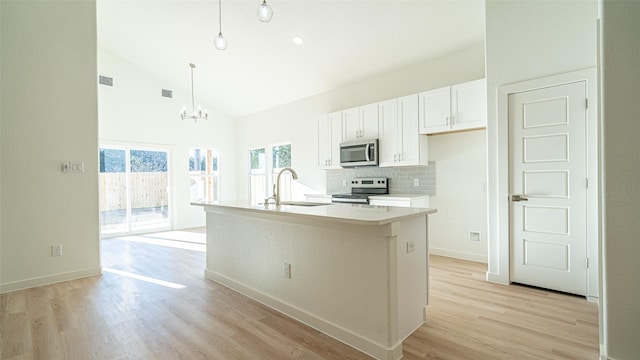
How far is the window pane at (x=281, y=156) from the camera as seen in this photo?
271 inches

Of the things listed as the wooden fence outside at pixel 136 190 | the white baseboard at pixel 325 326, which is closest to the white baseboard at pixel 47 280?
the white baseboard at pixel 325 326

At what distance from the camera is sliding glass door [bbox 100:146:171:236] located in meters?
6.25

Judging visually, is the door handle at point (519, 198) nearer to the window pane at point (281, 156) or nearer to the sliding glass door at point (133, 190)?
the window pane at point (281, 156)

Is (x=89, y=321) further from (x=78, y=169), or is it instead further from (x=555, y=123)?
(x=555, y=123)

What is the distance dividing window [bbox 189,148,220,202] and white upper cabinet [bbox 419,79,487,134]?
5.71 m

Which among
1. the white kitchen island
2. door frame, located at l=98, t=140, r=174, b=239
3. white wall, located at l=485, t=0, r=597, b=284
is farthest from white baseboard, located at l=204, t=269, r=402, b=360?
door frame, located at l=98, t=140, r=174, b=239

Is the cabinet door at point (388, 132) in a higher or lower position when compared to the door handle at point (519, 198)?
higher

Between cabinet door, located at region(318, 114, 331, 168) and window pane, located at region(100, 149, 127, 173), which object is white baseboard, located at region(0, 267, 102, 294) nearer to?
window pane, located at region(100, 149, 127, 173)

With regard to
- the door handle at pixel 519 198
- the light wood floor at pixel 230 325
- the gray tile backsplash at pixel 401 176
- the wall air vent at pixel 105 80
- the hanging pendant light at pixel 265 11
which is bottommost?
the light wood floor at pixel 230 325

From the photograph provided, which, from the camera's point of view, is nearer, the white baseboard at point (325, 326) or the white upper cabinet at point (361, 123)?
the white baseboard at point (325, 326)

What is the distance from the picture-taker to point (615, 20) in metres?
1.56

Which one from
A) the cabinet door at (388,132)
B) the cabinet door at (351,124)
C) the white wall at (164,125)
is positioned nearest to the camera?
the cabinet door at (388,132)

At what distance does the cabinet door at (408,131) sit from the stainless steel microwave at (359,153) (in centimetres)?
41

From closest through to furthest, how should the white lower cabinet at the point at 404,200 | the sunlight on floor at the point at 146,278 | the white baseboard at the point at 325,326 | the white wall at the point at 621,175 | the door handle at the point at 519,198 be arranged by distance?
the white wall at the point at 621,175 < the white baseboard at the point at 325,326 < the door handle at the point at 519,198 < the sunlight on floor at the point at 146,278 < the white lower cabinet at the point at 404,200
